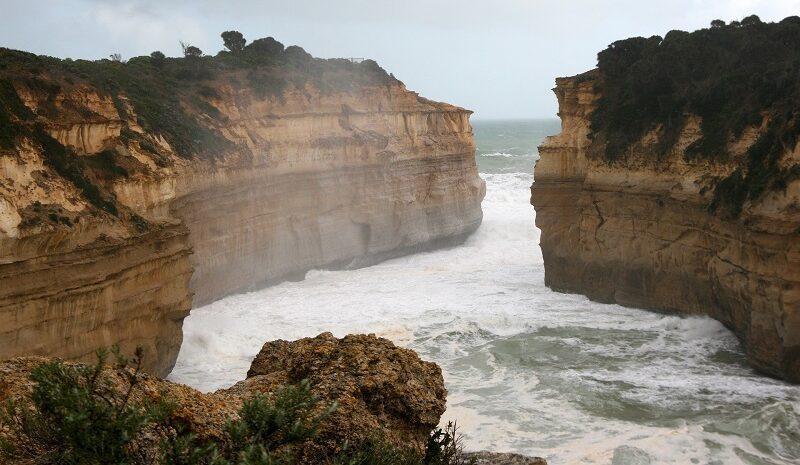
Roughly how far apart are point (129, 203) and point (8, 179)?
3280 millimetres

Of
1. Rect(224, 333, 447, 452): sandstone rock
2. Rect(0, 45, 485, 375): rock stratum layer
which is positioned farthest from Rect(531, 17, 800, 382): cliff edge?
Rect(224, 333, 447, 452): sandstone rock

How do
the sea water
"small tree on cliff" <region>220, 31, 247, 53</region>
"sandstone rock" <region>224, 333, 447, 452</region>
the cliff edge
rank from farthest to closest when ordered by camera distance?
"small tree on cliff" <region>220, 31, 247, 53</region>
the cliff edge
the sea water
"sandstone rock" <region>224, 333, 447, 452</region>

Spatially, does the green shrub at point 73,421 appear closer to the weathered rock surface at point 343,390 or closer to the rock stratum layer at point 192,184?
the weathered rock surface at point 343,390

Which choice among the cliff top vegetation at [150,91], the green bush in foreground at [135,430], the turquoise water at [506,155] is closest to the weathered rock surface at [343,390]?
the green bush in foreground at [135,430]

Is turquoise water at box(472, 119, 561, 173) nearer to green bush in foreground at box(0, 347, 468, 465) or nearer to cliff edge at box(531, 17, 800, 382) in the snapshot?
cliff edge at box(531, 17, 800, 382)

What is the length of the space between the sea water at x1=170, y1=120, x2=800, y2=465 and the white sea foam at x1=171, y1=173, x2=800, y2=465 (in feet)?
0.11

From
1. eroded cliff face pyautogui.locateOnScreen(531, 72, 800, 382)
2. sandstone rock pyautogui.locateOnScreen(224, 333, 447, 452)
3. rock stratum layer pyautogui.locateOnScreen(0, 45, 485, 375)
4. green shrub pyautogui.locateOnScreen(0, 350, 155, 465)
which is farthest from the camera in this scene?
eroded cliff face pyautogui.locateOnScreen(531, 72, 800, 382)

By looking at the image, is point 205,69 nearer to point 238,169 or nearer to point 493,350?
point 238,169

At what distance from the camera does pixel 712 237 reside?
767 inches

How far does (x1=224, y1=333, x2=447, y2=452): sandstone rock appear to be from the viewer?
7.00 metres

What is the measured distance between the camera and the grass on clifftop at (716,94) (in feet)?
59.5

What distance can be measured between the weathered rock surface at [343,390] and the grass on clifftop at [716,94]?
1184 cm

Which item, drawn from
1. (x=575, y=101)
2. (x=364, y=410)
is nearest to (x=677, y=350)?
(x=575, y=101)

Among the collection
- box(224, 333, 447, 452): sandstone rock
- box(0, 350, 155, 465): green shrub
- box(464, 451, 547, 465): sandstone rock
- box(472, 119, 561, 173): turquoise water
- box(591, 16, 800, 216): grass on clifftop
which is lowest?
box(472, 119, 561, 173): turquoise water
